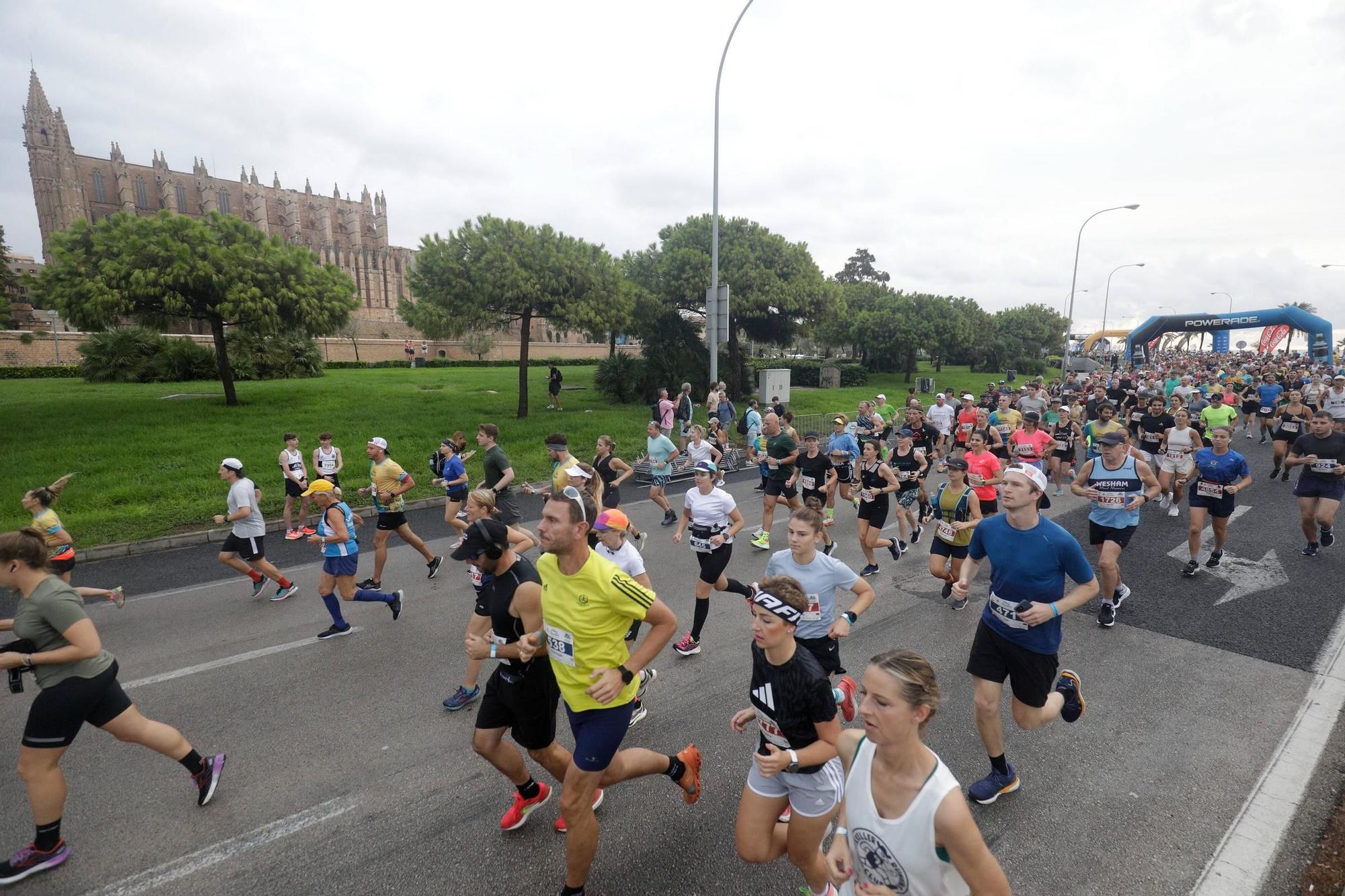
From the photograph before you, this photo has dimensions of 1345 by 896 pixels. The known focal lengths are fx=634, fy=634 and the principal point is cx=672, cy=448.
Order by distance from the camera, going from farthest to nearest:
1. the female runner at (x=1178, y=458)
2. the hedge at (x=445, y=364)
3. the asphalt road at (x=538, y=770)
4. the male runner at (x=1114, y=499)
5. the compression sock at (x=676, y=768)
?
1. the hedge at (x=445, y=364)
2. the female runner at (x=1178, y=458)
3. the male runner at (x=1114, y=499)
4. the compression sock at (x=676, y=768)
5. the asphalt road at (x=538, y=770)

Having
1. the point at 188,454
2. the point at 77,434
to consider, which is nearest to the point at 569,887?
the point at 188,454

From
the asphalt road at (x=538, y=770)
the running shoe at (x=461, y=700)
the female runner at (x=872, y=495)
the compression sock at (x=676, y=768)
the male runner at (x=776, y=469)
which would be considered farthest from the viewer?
the male runner at (x=776, y=469)

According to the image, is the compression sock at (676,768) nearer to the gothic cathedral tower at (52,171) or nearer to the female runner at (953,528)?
the female runner at (953,528)

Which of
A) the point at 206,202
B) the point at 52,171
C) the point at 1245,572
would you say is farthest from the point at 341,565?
the point at 52,171

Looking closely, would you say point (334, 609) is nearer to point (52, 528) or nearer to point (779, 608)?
point (52, 528)

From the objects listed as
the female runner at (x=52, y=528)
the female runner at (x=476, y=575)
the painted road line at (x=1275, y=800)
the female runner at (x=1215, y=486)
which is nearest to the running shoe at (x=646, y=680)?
the female runner at (x=476, y=575)

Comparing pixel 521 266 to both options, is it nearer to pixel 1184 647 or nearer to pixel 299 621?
pixel 299 621

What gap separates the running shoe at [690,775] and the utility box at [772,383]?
18973 millimetres

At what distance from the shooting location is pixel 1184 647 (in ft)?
19.0

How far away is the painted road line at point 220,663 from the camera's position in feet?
17.9

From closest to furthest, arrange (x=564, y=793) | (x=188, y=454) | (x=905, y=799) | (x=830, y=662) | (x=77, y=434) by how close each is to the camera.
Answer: (x=905, y=799) < (x=564, y=793) < (x=830, y=662) < (x=188, y=454) < (x=77, y=434)

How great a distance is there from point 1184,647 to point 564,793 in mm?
5896

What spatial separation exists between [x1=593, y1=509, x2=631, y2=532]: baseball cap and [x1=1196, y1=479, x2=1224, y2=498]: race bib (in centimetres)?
721

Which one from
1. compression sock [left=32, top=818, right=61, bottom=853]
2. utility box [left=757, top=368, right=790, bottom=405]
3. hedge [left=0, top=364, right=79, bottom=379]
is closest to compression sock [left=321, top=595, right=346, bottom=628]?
compression sock [left=32, top=818, right=61, bottom=853]
